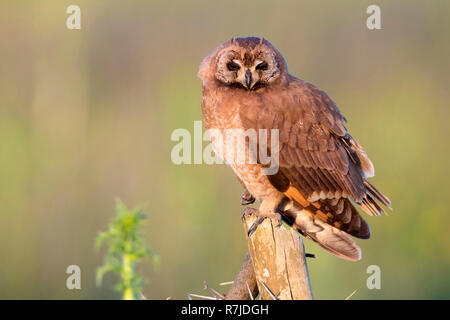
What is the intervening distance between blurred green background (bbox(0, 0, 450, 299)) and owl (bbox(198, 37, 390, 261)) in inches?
63.4

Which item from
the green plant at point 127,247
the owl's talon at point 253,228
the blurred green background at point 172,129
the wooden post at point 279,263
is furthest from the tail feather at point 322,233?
the blurred green background at point 172,129

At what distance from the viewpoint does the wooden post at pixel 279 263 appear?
258 centimetres

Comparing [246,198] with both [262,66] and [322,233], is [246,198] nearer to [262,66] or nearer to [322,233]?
[322,233]

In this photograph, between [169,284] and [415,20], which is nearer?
[169,284]

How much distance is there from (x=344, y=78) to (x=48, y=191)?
9.03ft

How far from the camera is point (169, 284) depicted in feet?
16.8

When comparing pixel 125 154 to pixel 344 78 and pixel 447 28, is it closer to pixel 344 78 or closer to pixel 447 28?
pixel 344 78

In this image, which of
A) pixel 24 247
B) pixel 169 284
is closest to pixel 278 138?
pixel 169 284

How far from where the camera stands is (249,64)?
3303mm

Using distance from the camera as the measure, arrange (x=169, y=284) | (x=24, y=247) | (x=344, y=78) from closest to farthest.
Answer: (x=169, y=284), (x=24, y=247), (x=344, y=78)

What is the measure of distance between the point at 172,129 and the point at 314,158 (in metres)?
2.28

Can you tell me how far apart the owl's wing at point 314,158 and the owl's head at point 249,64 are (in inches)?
4.0

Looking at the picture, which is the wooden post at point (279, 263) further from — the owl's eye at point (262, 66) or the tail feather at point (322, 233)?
the owl's eye at point (262, 66)

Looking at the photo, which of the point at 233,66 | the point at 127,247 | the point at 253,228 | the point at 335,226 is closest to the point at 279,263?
the point at 253,228
